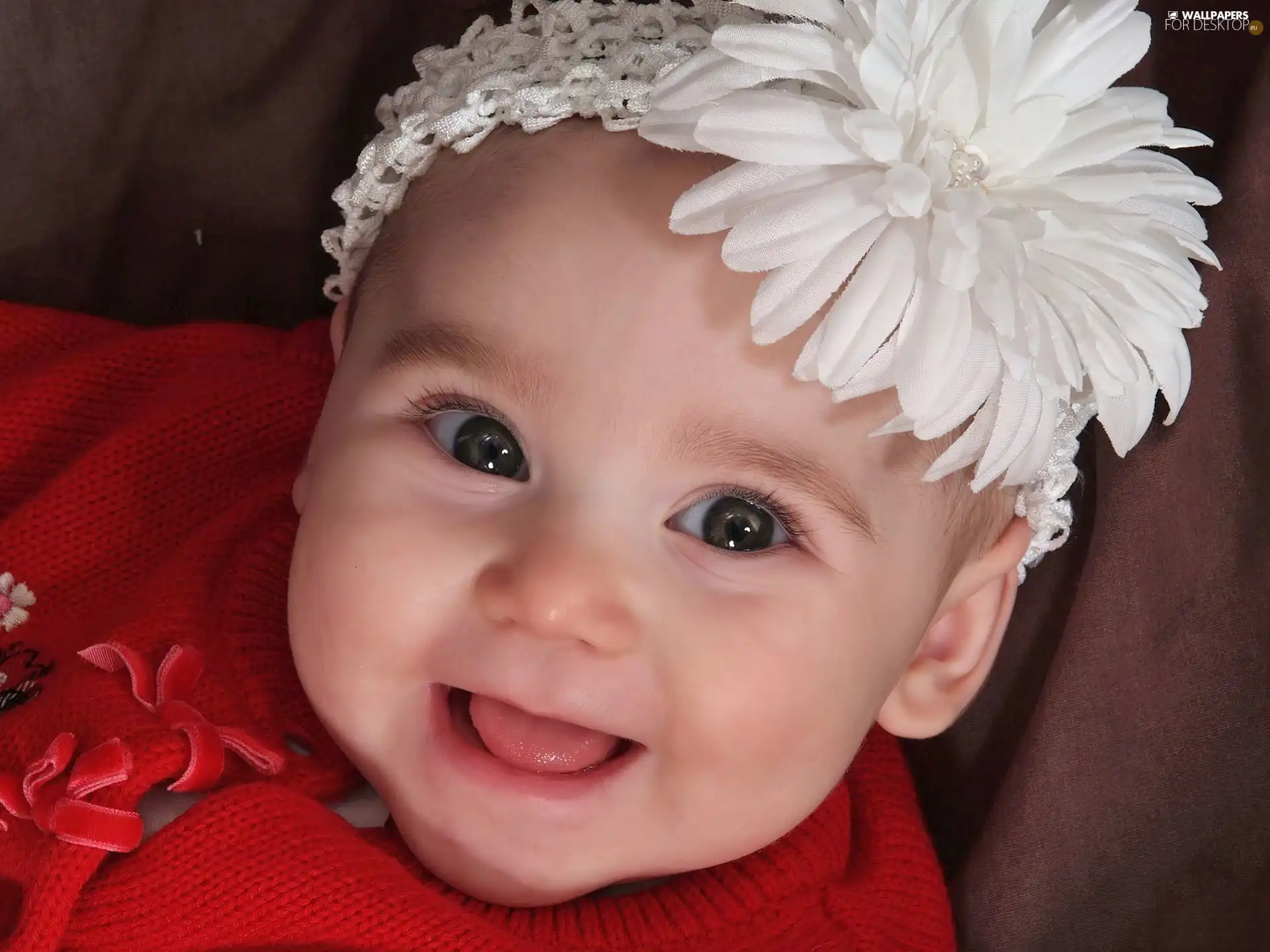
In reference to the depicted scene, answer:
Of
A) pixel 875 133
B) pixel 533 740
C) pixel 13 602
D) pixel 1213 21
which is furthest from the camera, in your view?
pixel 13 602

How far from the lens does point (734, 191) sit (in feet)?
2.75

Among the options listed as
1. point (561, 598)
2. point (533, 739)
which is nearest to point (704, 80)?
point (561, 598)

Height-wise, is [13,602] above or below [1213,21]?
below

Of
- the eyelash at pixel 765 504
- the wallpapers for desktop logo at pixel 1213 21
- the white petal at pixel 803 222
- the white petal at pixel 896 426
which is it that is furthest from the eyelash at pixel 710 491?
the wallpapers for desktop logo at pixel 1213 21

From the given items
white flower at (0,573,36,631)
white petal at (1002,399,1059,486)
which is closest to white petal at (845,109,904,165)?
white petal at (1002,399,1059,486)

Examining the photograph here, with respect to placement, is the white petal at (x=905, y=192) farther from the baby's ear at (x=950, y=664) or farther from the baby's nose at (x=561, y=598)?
the baby's ear at (x=950, y=664)

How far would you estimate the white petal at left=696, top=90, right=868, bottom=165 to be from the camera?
0.82 meters

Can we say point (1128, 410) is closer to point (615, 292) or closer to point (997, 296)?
point (997, 296)

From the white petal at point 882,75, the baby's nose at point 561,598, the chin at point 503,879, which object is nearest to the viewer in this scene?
the white petal at point 882,75

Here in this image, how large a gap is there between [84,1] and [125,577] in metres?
0.61

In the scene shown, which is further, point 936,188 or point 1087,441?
point 1087,441

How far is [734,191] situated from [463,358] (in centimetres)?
27

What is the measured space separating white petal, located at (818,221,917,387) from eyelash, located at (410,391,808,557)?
0.59 feet

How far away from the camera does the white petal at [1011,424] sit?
867 mm
